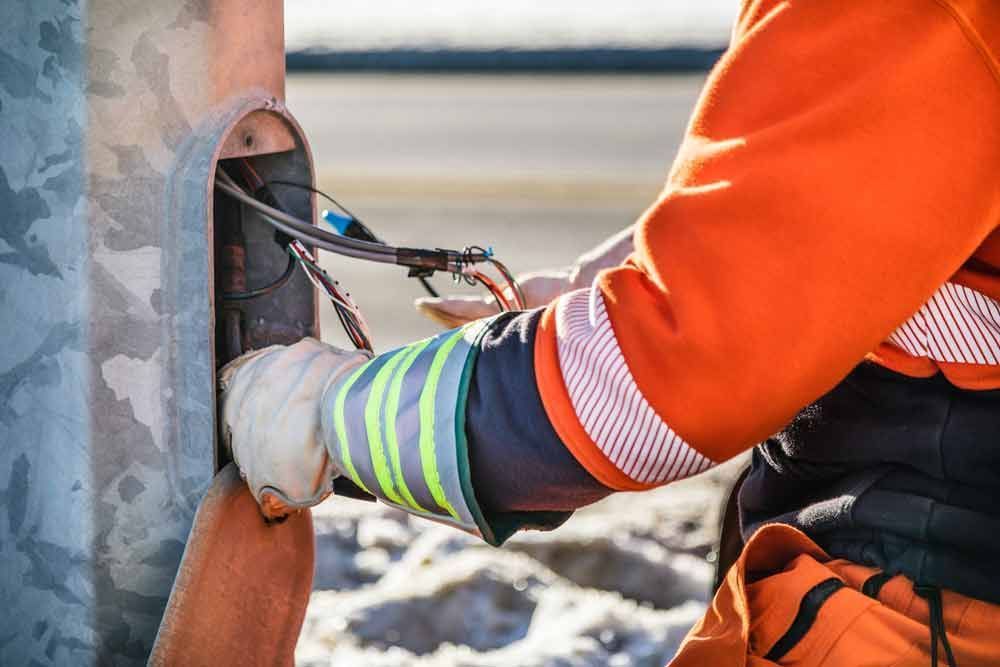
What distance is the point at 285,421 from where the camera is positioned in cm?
158

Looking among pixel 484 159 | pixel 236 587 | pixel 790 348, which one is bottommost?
pixel 484 159

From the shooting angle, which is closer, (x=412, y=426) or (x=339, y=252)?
(x=412, y=426)

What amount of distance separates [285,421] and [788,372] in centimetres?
57

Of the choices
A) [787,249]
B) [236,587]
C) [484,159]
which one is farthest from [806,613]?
[484,159]

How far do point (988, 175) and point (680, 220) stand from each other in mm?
287

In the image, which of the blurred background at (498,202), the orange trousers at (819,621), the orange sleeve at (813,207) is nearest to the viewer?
the orange sleeve at (813,207)

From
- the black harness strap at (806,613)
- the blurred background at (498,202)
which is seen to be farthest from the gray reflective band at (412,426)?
the blurred background at (498,202)

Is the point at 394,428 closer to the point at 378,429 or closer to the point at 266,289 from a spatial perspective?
the point at 378,429

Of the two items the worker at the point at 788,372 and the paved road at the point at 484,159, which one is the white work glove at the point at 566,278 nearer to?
the worker at the point at 788,372

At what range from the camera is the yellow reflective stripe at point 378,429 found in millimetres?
1479

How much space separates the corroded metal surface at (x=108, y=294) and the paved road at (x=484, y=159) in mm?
3577

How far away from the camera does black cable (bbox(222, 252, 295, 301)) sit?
1.85 meters

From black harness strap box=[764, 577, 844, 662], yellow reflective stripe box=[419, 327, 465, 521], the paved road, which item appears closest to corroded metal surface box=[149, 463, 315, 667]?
yellow reflective stripe box=[419, 327, 465, 521]

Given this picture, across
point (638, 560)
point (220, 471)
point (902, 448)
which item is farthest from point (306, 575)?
point (638, 560)
